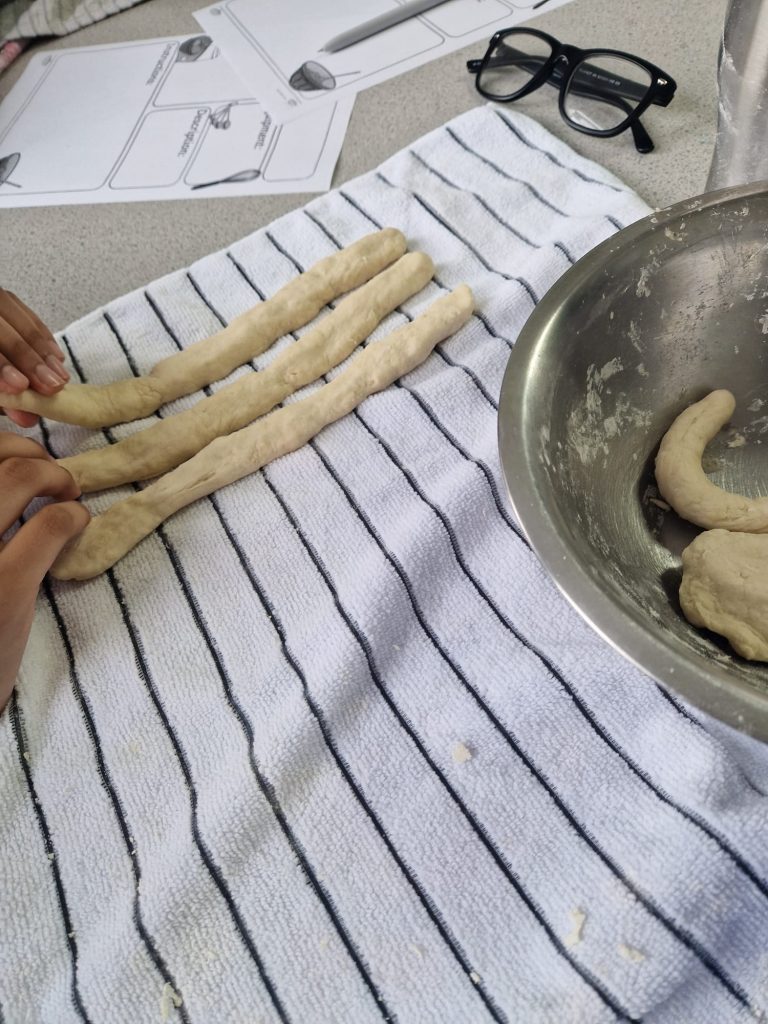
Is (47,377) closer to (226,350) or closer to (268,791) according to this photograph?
(226,350)

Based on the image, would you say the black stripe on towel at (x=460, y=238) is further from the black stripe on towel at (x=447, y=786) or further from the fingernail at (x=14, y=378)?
the fingernail at (x=14, y=378)

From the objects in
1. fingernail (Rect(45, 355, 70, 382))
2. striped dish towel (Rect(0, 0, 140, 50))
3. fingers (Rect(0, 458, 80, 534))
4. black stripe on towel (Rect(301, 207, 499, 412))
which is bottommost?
black stripe on towel (Rect(301, 207, 499, 412))

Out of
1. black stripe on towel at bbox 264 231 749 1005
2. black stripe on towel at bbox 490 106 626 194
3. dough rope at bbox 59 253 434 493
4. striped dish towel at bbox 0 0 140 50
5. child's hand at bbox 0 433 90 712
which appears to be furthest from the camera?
striped dish towel at bbox 0 0 140 50

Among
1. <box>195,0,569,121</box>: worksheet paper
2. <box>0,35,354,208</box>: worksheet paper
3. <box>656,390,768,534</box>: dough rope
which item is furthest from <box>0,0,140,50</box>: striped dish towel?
<box>656,390,768,534</box>: dough rope

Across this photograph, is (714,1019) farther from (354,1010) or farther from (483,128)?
(483,128)

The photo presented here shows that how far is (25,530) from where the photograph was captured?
19.7 inches

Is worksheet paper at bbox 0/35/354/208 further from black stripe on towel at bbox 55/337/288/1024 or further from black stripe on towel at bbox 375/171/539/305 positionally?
black stripe on towel at bbox 55/337/288/1024

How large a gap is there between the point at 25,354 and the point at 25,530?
0.16m

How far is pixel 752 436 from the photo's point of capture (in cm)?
50

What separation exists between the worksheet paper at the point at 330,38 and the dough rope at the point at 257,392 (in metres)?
0.34

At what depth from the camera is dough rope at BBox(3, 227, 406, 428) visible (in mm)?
590

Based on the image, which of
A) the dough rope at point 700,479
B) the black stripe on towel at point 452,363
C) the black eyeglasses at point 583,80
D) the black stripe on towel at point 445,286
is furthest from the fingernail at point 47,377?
the black eyeglasses at point 583,80

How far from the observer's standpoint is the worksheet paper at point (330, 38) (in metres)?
0.89

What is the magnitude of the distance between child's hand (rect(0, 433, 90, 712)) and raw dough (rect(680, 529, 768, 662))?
389mm
